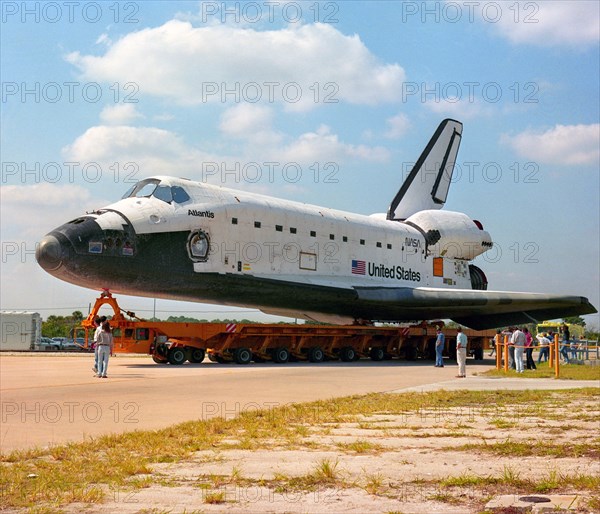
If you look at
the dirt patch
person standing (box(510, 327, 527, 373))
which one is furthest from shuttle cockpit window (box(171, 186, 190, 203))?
the dirt patch

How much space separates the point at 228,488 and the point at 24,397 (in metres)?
6.20

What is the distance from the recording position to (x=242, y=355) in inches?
757

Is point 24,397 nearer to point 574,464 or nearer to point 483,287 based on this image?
point 574,464

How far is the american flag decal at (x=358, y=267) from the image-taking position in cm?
2225

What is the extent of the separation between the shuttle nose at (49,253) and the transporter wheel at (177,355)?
3.96 metres

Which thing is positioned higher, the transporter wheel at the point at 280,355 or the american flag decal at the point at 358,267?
the american flag decal at the point at 358,267

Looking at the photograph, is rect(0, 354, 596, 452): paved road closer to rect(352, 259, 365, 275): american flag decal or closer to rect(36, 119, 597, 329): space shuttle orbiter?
rect(36, 119, 597, 329): space shuttle orbiter

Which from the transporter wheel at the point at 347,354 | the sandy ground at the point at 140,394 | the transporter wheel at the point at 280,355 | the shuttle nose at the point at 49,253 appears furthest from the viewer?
the transporter wheel at the point at 347,354

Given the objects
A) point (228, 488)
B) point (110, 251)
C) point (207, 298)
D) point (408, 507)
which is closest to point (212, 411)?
point (228, 488)

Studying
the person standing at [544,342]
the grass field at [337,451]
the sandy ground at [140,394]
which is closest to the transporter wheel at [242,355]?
the sandy ground at [140,394]

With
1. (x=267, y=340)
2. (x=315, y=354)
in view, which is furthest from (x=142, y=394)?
(x=315, y=354)

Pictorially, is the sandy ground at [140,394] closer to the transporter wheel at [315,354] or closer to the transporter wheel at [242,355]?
the transporter wheel at [242,355]

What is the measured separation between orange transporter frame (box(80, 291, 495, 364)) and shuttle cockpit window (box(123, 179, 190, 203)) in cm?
262

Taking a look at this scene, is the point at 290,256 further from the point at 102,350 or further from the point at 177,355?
the point at 102,350
